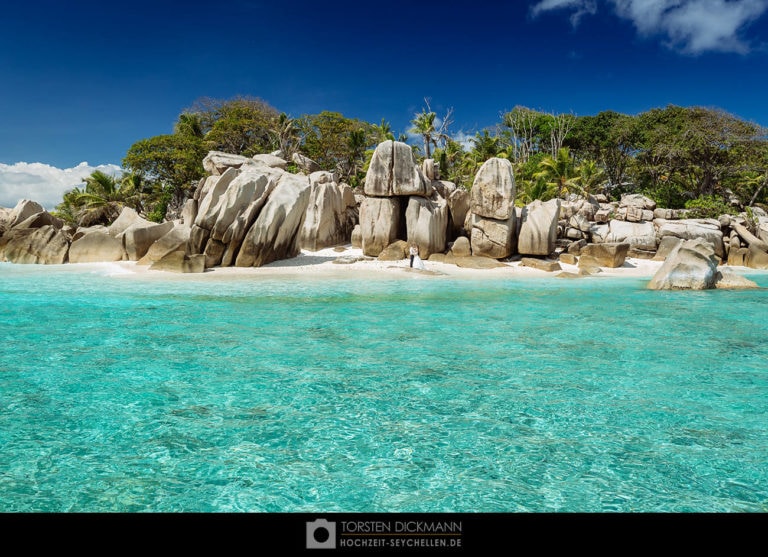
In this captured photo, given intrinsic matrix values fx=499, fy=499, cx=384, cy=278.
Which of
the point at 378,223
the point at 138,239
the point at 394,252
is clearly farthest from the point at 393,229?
the point at 138,239

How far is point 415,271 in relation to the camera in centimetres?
2177

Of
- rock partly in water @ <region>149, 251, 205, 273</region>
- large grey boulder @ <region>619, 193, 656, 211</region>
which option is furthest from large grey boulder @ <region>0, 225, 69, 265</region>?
large grey boulder @ <region>619, 193, 656, 211</region>

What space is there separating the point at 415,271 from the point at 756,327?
13.2 metres

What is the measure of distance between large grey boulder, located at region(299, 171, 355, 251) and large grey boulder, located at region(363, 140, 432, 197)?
392cm

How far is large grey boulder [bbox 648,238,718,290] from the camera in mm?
16656

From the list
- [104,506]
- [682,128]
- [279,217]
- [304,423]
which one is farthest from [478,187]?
[682,128]

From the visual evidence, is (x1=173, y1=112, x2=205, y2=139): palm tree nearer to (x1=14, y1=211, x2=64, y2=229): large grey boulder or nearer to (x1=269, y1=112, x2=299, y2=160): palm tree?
(x1=269, y1=112, x2=299, y2=160): palm tree

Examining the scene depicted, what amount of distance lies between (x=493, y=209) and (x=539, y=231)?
269 cm

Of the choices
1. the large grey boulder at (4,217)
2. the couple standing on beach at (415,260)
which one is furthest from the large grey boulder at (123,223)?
the couple standing on beach at (415,260)

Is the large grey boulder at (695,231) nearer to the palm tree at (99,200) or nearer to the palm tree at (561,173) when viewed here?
the palm tree at (561,173)

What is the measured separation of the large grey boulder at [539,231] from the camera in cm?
2544

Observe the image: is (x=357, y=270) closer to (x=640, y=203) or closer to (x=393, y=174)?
(x=393, y=174)
